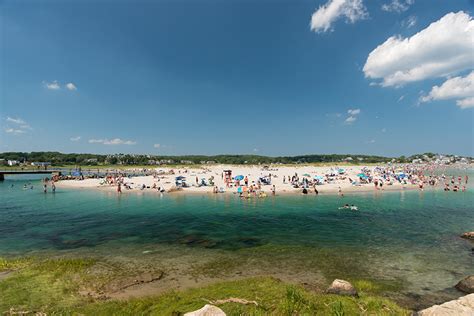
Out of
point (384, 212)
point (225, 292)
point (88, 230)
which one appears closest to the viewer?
point (225, 292)

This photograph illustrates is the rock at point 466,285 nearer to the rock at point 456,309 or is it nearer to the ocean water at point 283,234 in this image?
the ocean water at point 283,234

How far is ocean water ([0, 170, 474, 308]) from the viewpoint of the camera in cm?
1502

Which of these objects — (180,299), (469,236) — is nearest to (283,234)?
(180,299)

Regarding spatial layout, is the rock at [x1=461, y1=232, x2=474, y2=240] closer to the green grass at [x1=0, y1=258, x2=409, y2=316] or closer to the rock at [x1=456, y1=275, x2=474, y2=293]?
the rock at [x1=456, y1=275, x2=474, y2=293]

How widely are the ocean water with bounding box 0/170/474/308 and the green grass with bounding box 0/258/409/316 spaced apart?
3.47m

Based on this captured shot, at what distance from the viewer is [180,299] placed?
10117mm

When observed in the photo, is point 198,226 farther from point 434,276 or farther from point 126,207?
point 434,276

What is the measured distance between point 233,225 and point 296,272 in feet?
40.2

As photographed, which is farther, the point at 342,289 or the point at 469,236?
the point at 469,236

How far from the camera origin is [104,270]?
14.4m

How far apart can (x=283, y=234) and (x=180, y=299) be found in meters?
13.7

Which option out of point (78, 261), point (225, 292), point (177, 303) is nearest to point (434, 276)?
point (225, 292)

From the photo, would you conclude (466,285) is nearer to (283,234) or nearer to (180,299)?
(283,234)

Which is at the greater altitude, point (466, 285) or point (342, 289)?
point (342, 289)
